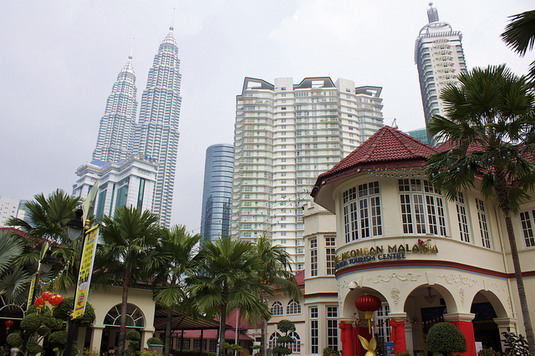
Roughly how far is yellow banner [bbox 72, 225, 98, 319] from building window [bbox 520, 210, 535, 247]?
17440 mm

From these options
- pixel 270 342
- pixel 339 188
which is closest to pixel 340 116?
pixel 270 342

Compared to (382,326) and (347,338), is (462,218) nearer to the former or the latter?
(347,338)

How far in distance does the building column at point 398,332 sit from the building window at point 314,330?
8739mm

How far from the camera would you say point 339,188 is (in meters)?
19.6

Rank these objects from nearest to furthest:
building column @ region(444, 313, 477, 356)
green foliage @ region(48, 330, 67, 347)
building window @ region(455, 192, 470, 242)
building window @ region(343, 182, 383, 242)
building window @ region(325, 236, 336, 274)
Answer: green foliage @ region(48, 330, 67, 347) < building column @ region(444, 313, 477, 356) < building window @ region(343, 182, 383, 242) < building window @ region(455, 192, 470, 242) < building window @ region(325, 236, 336, 274)

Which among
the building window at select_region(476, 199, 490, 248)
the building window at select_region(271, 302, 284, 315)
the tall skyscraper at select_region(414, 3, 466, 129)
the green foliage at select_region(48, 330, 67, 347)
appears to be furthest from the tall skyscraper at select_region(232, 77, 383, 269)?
the green foliage at select_region(48, 330, 67, 347)

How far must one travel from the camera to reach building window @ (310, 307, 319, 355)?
2378cm

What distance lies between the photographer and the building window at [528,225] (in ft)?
61.9

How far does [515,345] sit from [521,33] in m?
12.1

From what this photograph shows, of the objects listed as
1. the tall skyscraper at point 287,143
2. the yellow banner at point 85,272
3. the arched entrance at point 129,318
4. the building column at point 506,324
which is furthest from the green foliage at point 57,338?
the tall skyscraper at point 287,143

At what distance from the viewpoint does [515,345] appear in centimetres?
1658

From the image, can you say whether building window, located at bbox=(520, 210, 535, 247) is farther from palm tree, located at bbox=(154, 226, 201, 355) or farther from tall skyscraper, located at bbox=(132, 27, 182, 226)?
tall skyscraper, located at bbox=(132, 27, 182, 226)

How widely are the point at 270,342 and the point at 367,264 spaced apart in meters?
19.1

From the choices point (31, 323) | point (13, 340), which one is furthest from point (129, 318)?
point (31, 323)
